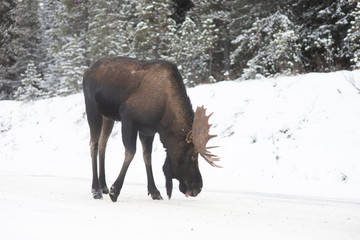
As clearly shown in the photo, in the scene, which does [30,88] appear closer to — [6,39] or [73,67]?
[73,67]

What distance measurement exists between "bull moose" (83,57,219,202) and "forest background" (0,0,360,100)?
9237 millimetres

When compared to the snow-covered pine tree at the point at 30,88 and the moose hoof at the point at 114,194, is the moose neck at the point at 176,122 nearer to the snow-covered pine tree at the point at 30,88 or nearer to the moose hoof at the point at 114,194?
the moose hoof at the point at 114,194

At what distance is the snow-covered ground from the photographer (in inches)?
167

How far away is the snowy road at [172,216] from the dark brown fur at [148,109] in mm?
424

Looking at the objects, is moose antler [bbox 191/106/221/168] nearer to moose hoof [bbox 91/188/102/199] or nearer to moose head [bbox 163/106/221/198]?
moose head [bbox 163/106/221/198]

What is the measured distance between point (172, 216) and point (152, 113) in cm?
176

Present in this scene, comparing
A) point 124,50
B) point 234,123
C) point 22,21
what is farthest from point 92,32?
point 234,123

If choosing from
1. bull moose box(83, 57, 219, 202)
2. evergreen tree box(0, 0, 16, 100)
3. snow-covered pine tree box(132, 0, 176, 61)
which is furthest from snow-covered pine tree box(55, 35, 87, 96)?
bull moose box(83, 57, 219, 202)

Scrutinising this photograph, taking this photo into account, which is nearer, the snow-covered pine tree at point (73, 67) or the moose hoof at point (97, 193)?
the moose hoof at point (97, 193)

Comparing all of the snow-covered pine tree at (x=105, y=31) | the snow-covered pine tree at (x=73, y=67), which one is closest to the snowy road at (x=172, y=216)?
the snow-covered pine tree at (x=105, y=31)

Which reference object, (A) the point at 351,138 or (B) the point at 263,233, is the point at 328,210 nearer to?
(B) the point at 263,233

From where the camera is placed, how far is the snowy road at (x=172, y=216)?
388 centimetres

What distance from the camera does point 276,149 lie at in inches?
400

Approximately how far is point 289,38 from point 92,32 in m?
14.6
